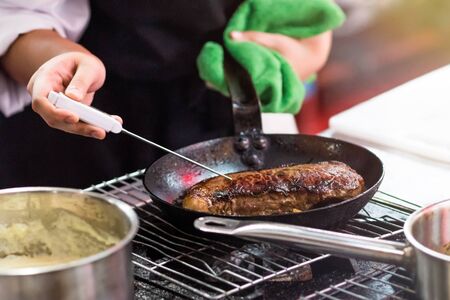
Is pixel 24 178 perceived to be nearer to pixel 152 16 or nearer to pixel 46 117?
pixel 152 16

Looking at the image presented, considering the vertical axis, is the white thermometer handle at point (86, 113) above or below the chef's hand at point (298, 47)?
above

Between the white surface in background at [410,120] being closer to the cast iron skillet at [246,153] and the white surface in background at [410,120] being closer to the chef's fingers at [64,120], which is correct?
the cast iron skillet at [246,153]

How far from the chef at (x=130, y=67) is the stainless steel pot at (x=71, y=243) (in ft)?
1.37

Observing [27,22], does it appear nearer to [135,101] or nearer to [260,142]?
A: [135,101]

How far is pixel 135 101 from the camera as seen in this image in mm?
1422

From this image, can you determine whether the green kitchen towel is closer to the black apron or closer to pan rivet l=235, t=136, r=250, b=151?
the black apron

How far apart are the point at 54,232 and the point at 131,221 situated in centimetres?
12

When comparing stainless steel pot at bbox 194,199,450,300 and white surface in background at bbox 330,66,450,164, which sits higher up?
stainless steel pot at bbox 194,199,450,300

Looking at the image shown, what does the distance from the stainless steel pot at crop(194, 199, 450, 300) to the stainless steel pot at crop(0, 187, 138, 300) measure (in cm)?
9

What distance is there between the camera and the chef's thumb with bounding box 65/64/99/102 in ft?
2.98

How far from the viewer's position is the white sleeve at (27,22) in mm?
1214

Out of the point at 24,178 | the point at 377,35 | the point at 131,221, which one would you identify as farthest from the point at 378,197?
the point at 377,35

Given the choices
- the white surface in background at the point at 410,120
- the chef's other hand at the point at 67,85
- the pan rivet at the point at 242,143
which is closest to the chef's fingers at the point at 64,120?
the chef's other hand at the point at 67,85

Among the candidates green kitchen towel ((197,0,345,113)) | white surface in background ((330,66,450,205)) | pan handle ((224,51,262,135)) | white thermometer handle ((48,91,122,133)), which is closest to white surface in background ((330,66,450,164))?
white surface in background ((330,66,450,205))
